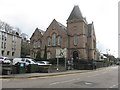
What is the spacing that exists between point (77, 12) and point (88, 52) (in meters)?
14.3

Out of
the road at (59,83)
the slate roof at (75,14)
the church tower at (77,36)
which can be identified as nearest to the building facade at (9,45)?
the church tower at (77,36)

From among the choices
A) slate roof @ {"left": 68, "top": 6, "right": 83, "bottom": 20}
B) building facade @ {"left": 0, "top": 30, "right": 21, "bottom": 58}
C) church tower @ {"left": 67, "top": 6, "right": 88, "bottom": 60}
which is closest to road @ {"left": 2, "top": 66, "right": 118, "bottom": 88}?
church tower @ {"left": 67, "top": 6, "right": 88, "bottom": 60}

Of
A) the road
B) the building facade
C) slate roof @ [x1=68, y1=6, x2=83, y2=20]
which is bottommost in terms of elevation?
the road

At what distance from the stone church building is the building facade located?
15972 mm

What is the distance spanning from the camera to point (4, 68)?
16719 millimetres

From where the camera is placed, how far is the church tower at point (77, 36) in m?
45.1

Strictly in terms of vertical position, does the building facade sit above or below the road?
above

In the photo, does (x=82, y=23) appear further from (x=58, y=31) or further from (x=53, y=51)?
(x=53, y=51)

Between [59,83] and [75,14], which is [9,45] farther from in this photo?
[59,83]

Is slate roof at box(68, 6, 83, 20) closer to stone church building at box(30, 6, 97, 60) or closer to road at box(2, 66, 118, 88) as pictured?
stone church building at box(30, 6, 97, 60)

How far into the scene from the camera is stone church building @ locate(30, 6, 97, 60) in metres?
45.8

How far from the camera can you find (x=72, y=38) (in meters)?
47.5

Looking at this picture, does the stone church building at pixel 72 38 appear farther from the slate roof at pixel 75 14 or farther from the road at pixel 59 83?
the road at pixel 59 83

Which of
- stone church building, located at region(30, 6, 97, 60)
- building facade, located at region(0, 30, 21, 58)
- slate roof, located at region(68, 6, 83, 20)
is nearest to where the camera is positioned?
stone church building, located at region(30, 6, 97, 60)
